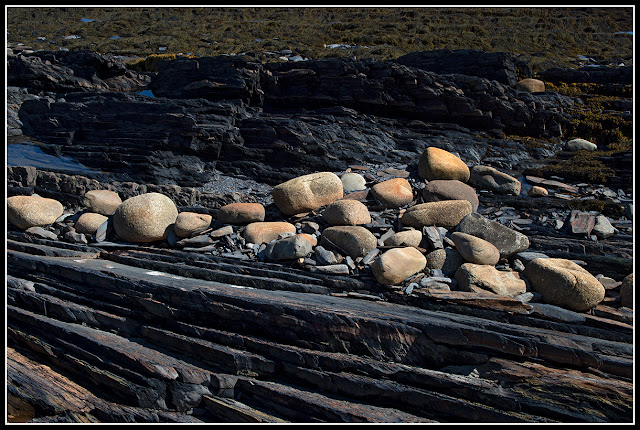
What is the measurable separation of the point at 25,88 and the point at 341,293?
1417cm

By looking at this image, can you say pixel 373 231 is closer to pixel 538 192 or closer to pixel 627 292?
pixel 627 292

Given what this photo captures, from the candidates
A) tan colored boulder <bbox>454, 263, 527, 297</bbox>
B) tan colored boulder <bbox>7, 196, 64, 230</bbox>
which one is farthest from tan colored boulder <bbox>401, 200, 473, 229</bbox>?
tan colored boulder <bbox>7, 196, 64, 230</bbox>

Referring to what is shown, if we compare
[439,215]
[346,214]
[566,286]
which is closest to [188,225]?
[346,214]

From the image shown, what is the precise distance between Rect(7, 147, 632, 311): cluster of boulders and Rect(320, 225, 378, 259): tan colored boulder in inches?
0.6

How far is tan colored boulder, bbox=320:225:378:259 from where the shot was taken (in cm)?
521

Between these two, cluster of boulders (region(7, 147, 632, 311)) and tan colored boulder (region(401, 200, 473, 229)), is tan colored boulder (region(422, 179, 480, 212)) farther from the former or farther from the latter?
tan colored boulder (region(401, 200, 473, 229))

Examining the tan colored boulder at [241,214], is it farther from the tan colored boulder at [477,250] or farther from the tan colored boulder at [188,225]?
the tan colored boulder at [477,250]

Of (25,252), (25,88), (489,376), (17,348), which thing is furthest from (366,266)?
(25,88)

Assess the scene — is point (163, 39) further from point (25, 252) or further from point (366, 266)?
point (366, 266)

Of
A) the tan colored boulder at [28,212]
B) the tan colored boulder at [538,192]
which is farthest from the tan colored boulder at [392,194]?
the tan colored boulder at [28,212]

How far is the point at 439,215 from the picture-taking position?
574 cm

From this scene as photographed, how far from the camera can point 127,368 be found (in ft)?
12.7

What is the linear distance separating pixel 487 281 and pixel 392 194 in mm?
2630

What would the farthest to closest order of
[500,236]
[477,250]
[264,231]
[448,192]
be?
[448,192]
[264,231]
[500,236]
[477,250]
